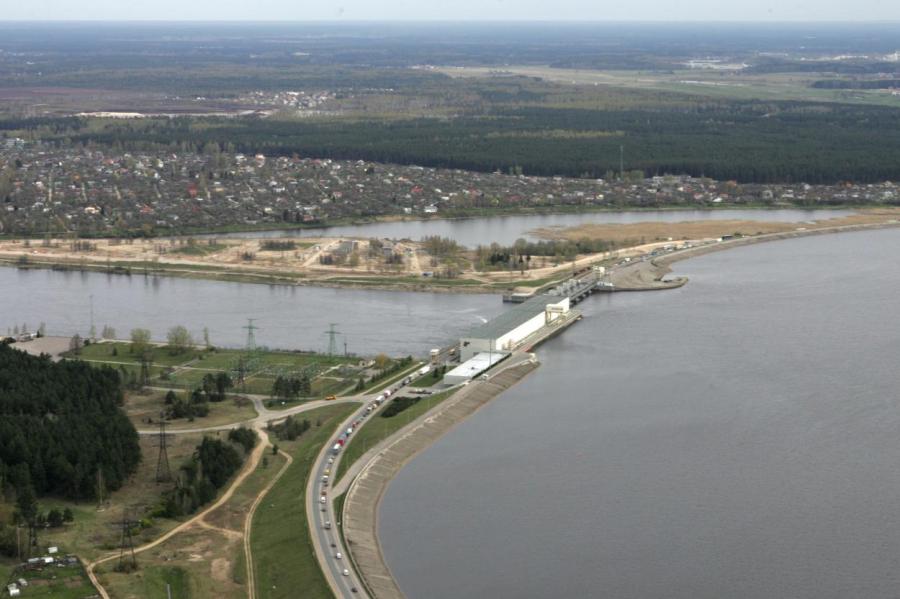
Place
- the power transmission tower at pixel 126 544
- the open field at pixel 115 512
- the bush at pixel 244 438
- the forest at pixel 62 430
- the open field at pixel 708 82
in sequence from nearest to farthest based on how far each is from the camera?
the power transmission tower at pixel 126 544, the open field at pixel 115 512, the forest at pixel 62 430, the bush at pixel 244 438, the open field at pixel 708 82

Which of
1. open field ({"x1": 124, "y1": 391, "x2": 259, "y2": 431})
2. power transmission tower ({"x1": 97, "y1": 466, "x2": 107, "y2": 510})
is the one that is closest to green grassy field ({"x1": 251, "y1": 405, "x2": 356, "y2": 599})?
open field ({"x1": 124, "y1": 391, "x2": 259, "y2": 431})

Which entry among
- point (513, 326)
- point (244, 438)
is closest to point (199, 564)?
point (244, 438)

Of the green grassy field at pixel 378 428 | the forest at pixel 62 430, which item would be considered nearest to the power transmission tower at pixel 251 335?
the forest at pixel 62 430

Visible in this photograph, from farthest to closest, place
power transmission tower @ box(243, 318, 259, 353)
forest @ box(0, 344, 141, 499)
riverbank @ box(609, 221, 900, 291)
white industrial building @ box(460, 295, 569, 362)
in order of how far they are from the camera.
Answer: riverbank @ box(609, 221, 900, 291)
power transmission tower @ box(243, 318, 259, 353)
white industrial building @ box(460, 295, 569, 362)
forest @ box(0, 344, 141, 499)

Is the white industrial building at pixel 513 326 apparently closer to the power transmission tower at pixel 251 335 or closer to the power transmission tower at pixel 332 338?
the power transmission tower at pixel 332 338

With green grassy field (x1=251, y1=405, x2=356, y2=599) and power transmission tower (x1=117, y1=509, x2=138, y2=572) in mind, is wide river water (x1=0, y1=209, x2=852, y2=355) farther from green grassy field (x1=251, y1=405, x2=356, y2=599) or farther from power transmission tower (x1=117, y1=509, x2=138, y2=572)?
power transmission tower (x1=117, y1=509, x2=138, y2=572)

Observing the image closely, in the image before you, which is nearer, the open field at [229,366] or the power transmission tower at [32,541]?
the power transmission tower at [32,541]
